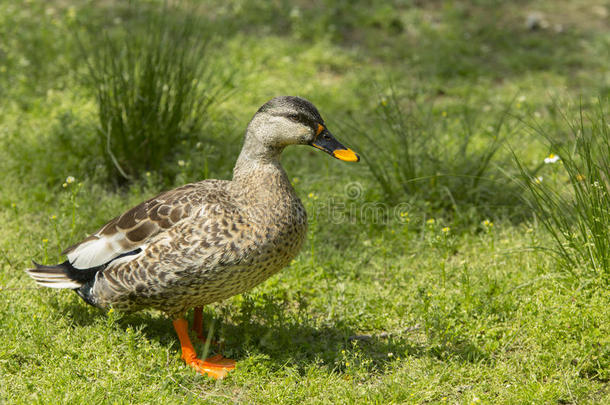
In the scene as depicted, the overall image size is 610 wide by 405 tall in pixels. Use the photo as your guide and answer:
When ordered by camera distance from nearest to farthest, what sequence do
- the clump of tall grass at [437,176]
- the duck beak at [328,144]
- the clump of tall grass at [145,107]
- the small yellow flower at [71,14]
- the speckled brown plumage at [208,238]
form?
the speckled brown plumage at [208,238], the duck beak at [328,144], the clump of tall grass at [437,176], the clump of tall grass at [145,107], the small yellow flower at [71,14]

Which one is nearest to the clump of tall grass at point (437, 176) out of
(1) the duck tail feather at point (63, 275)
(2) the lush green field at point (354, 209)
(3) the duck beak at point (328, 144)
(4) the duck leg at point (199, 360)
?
(2) the lush green field at point (354, 209)

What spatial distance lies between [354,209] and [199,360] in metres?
1.74

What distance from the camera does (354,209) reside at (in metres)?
4.82

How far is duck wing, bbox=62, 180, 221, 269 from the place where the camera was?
3434 millimetres

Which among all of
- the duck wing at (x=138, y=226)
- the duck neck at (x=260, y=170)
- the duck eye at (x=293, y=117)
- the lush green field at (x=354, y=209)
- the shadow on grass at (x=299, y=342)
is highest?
the duck eye at (x=293, y=117)

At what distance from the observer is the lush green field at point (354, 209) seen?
3.42 meters

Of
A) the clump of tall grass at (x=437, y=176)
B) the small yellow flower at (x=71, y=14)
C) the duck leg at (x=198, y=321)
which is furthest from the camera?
the small yellow flower at (x=71, y=14)

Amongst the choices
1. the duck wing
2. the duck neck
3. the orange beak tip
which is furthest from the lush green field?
the duck neck

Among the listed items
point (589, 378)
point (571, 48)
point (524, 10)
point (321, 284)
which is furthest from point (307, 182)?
point (524, 10)

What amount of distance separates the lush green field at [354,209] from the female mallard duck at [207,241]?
0.71 feet

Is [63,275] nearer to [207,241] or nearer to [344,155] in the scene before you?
[207,241]

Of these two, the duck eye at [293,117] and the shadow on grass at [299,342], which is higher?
the duck eye at [293,117]

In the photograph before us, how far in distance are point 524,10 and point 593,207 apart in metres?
5.07

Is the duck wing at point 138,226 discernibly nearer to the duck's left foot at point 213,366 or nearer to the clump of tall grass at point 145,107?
the duck's left foot at point 213,366
